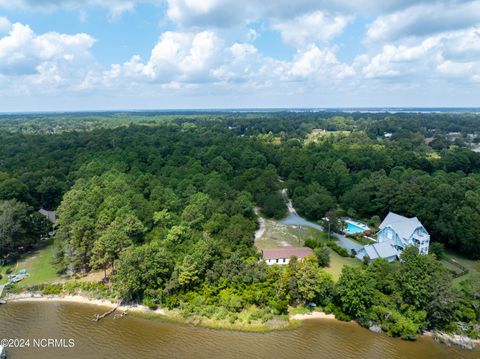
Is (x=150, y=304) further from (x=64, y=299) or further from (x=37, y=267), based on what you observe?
(x=37, y=267)

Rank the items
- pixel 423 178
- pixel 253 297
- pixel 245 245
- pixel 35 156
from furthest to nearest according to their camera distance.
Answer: pixel 35 156, pixel 423 178, pixel 245 245, pixel 253 297

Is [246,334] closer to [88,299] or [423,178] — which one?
[88,299]

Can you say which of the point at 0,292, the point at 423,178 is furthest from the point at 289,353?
the point at 423,178

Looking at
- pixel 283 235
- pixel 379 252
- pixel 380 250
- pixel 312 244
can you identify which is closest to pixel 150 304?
pixel 312 244

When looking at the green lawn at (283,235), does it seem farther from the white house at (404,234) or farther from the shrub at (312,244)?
the white house at (404,234)

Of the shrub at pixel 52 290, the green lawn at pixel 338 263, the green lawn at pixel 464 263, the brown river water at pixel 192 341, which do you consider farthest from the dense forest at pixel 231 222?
the green lawn at pixel 338 263

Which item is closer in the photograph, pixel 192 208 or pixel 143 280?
pixel 143 280
